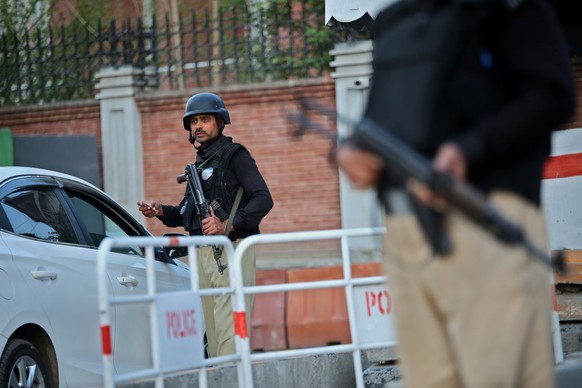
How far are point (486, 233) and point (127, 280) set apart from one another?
5.25 metres

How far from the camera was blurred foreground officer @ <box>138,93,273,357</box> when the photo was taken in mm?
7812

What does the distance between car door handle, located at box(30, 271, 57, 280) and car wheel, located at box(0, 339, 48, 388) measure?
1.32 feet

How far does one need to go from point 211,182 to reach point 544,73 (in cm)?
502

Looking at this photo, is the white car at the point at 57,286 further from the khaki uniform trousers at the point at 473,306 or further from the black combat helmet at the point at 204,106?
the khaki uniform trousers at the point at 473,306

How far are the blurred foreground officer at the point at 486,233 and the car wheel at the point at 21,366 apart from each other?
12.7ft

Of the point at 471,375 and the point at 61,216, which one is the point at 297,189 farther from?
the point at 471,375

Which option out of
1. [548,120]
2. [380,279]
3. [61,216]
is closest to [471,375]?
[548,120]

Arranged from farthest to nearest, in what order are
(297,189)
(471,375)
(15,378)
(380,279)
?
1. (297,189)
2. (380,279)
3. (15,378)
4. (471,375)

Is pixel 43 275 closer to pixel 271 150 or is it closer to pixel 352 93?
pixel 352 93

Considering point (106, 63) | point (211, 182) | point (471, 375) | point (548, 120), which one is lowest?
point (471, 375)

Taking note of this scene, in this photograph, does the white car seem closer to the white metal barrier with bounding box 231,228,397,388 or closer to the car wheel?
the car wheel

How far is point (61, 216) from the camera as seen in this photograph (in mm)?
7770

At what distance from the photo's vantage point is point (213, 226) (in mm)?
7797

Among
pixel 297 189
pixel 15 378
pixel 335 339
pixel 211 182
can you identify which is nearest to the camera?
pixel 15 378
